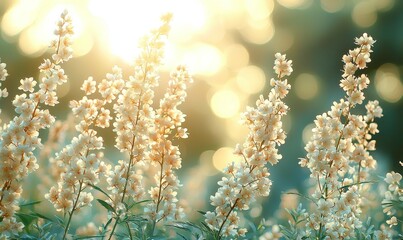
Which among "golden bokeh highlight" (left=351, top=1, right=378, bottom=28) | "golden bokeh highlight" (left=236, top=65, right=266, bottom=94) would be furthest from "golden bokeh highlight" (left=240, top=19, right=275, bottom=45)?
"golden bokeh highlight" (left=351, top=1, right=378, bottom=28)

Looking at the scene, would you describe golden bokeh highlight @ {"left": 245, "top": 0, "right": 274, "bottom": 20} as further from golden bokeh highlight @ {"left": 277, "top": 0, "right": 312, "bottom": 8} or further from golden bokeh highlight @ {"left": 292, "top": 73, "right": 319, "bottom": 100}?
golden bokeh highlight @ {"left": 292, "top": 73, "right": 319, "bottom": 100}

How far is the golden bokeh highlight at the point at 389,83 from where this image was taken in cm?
1457

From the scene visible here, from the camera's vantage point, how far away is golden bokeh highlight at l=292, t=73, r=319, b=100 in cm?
1630

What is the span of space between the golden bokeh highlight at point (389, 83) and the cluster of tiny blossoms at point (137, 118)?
39.9ft

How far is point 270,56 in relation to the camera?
1599 cm

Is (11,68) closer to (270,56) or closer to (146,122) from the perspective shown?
(270,56)

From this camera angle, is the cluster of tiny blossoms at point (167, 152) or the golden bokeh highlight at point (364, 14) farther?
the golden bokeh highlight at point (364, 14)

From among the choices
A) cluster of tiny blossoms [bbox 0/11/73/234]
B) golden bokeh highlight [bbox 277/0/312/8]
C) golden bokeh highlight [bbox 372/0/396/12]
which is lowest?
cluster of tiny blossoms [bbox 0/11/73/234]

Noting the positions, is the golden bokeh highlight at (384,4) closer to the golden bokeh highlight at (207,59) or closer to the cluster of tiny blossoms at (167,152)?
the golden bokeh highlight at (207,59)

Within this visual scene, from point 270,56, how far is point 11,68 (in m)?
6.99

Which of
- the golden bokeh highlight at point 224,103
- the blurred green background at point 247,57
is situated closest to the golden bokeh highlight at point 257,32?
the blurred green background at point 247,57

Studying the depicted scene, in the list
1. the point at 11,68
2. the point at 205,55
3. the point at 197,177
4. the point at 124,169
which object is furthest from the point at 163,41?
the point at 11,68

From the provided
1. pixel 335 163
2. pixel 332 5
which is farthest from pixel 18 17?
pixel 335 163

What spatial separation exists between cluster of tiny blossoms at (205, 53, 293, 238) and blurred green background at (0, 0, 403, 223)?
1081 centimetres
